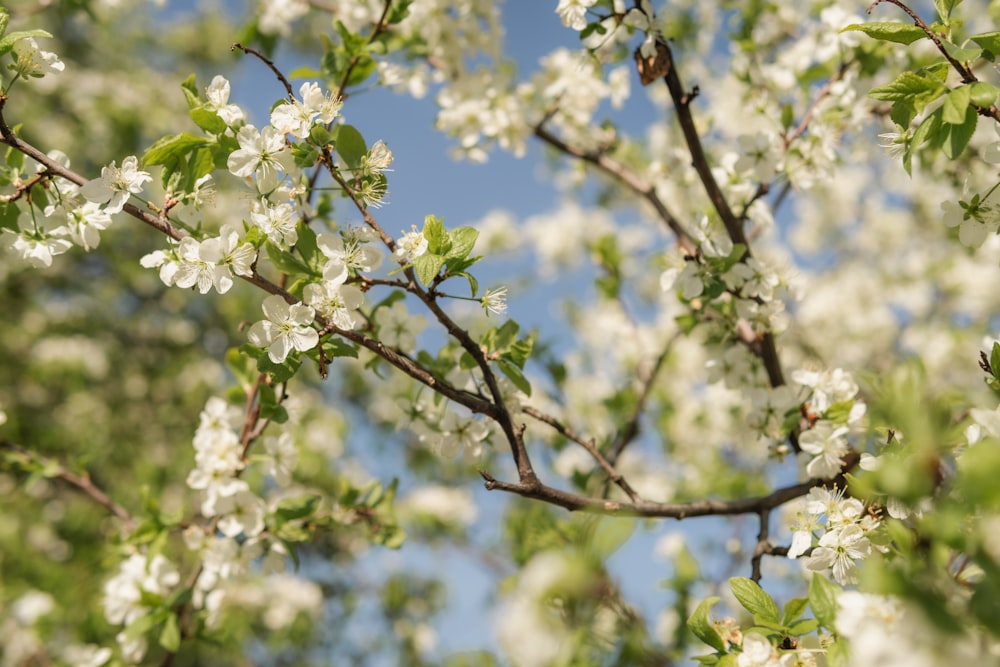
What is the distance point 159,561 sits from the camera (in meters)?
1.98

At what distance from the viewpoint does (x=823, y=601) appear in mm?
1043

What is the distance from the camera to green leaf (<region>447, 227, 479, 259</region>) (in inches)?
51.5

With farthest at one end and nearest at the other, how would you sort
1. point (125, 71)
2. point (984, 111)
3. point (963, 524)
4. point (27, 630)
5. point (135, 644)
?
point (125, 71), point (27, 630), point (135, 644), point (984, 111), point (963, 524)

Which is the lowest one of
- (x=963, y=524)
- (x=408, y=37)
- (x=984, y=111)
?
(x=963, y=524)

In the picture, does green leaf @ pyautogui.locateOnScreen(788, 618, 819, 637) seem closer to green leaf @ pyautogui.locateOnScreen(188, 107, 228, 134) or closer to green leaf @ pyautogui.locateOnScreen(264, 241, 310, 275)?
green leaf @ pyautogui.locateOnScreen(264, 241, 310, 275)

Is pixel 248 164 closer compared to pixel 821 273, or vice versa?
pixel 248 164

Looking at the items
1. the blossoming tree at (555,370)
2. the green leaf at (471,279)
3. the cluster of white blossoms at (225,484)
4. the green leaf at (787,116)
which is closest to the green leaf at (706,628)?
the blossoming tree at (555,370)

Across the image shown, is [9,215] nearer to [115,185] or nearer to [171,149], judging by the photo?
[115,185]

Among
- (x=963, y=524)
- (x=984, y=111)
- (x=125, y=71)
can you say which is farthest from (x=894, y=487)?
(x=125, y=71)

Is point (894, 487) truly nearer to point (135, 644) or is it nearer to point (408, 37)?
point (135, 644)

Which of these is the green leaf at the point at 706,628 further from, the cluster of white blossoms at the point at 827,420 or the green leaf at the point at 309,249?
the green leaf at the point at 309,249

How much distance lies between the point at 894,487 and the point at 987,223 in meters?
0.96

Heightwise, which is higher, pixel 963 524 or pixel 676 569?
pixel 676 569

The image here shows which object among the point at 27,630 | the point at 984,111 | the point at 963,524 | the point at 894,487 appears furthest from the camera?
the point at 27,630
